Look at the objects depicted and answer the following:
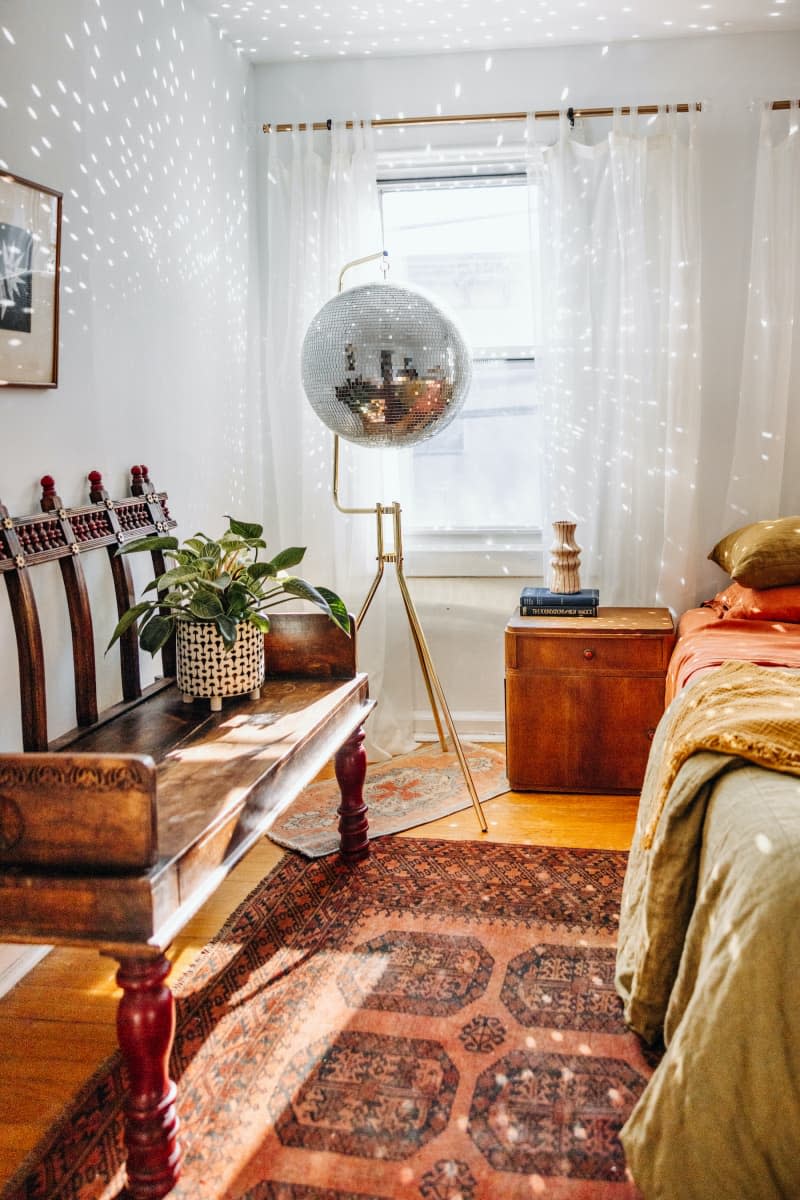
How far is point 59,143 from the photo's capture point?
234 cm

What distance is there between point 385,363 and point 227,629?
1.01 meters

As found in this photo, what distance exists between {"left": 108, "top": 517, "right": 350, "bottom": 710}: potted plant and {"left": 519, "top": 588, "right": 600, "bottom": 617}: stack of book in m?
1.18

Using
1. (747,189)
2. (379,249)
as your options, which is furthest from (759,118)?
(379,249)

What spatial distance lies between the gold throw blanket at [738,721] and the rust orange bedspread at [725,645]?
20cm

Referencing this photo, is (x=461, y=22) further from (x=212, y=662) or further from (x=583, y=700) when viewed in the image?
(x=212, y=662)

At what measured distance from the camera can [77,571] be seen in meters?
2.25

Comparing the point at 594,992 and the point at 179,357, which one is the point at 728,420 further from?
the point at 594,992

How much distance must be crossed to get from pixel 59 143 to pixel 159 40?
0.77 m

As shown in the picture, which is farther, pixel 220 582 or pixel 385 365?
pixel 385 365

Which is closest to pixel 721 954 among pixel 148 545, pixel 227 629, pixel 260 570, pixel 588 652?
pixel 227 629

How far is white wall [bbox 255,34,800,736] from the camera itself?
345 centimetres

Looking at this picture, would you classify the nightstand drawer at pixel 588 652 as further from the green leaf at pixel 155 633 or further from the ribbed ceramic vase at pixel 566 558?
the green leaf at pixel 155 633

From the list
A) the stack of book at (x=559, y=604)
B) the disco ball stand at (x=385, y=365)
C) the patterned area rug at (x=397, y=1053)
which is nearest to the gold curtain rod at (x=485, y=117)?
the disco ball stand at (x=385, y=365)

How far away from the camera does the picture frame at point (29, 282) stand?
6.77 ft
